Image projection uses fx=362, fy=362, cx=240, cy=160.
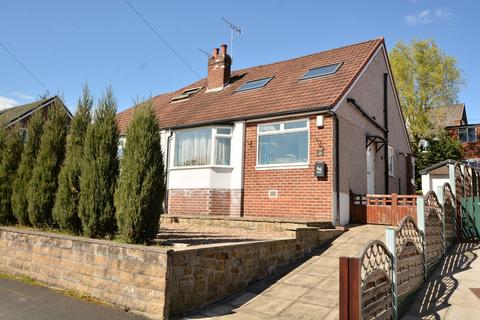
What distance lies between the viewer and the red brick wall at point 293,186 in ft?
34.5

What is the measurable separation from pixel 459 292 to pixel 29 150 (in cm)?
1048

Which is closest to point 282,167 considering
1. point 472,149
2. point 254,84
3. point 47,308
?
point 254,84

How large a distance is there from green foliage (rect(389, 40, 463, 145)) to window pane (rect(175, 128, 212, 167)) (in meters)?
23.0

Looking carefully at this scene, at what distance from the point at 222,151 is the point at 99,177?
6145 millimetres

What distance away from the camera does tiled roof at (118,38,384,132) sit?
11.7 meters

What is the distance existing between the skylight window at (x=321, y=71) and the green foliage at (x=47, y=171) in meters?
8.50

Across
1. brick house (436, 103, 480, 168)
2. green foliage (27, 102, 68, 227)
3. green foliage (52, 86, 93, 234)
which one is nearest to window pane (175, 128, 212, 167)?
green foliage (27, 102, 68, 227)

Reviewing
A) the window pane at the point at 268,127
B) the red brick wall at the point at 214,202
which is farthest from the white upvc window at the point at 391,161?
the red brick wall at the point at 214,202

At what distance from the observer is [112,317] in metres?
5.07

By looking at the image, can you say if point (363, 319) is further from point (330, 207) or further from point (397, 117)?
point (397, 117)

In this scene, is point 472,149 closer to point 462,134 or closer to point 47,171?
point 462,134

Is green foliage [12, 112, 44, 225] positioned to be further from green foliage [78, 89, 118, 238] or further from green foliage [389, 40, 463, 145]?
green foliage [389, 40, 463, 145]

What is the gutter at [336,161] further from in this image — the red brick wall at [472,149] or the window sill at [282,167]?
the red brick wall at [472,149]

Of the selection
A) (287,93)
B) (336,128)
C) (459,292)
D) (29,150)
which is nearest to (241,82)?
(287,93)
